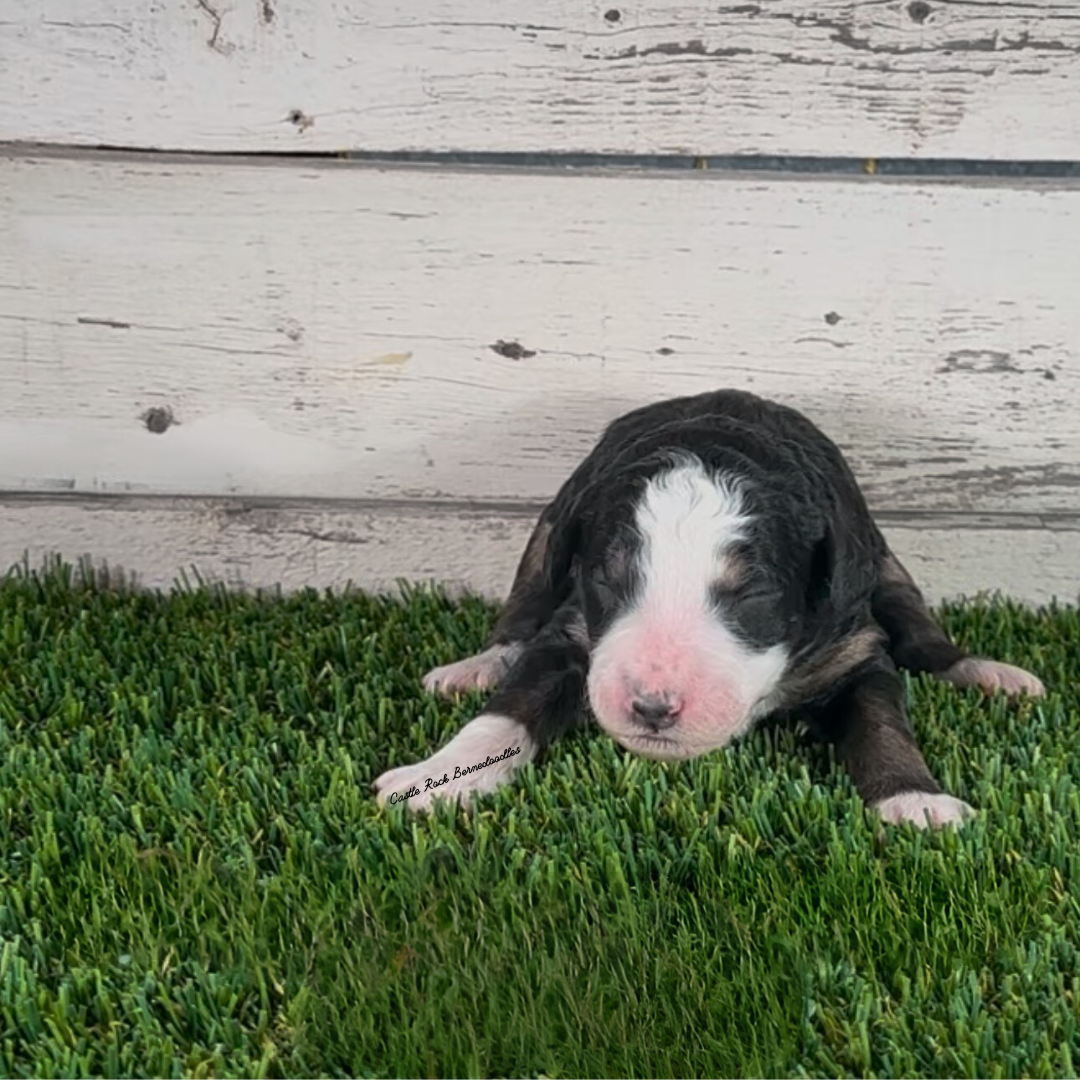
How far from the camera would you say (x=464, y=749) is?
2.49 meters

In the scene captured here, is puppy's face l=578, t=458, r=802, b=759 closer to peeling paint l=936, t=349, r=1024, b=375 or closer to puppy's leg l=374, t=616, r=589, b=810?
puppy's leg l=374, t=616, r=589, b=810

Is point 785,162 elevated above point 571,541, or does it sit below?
above

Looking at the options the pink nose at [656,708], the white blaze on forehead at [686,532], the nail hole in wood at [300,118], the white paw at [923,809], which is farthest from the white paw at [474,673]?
the nail hole in wood at [300,118]

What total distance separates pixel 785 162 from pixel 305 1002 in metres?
2.23

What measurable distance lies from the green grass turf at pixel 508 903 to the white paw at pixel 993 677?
0.06m

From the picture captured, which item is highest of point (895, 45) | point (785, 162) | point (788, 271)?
point (895, 45)

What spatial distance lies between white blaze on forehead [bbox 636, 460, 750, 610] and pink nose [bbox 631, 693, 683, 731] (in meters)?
0.20

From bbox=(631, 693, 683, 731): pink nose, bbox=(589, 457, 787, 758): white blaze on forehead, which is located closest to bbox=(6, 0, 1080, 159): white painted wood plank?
bbox=(589, 457, 787, 758): white blaze on forehead

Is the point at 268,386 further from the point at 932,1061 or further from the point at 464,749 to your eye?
the point at 932,1061

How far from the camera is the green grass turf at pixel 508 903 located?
1745mm

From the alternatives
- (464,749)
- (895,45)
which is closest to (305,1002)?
(464,749)

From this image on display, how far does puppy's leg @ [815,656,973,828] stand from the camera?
2293 mm

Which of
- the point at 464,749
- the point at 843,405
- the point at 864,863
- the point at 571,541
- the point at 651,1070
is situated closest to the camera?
the point at 651,1070

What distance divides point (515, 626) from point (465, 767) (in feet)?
2.20
